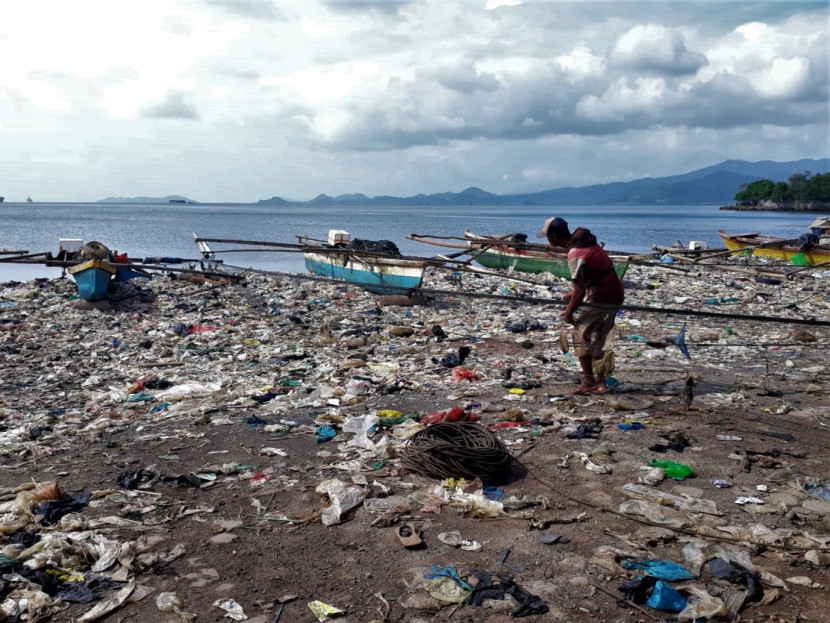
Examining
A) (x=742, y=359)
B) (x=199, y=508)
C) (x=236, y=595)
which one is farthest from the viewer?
(x=742, y=359)

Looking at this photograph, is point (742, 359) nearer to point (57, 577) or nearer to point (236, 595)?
point (236, 595)

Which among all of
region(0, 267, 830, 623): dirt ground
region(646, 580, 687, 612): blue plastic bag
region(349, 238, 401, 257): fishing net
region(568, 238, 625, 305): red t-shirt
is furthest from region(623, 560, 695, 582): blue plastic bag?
region(349, 238, 401, 257): fishing net

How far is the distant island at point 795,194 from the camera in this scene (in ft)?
359

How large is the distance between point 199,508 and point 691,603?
311 centimetres

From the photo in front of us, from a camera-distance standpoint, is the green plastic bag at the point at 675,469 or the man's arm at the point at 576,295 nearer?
the green plastic bag at the point at 675,469

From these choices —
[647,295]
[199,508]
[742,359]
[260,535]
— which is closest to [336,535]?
[260,535]

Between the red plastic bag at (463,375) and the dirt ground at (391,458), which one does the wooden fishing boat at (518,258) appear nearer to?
the dirt ground at (391,458)

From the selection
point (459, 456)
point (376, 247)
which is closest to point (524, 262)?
point (376, 247)

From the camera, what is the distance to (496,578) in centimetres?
361

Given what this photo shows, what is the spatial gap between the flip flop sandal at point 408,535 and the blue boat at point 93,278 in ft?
37.6

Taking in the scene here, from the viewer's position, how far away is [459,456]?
4.91 metres

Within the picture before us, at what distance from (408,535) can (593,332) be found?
355cm

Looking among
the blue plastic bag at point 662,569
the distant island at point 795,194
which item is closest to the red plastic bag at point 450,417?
the blue plastic bag at point 662,569

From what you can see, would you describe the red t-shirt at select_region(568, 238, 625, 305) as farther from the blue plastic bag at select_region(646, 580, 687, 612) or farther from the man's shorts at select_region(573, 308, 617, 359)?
the blue plastic bag at select_region(646, 580, 687, 612)
